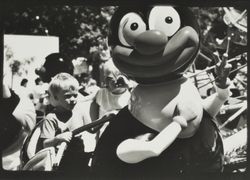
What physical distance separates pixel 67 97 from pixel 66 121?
0.24 meters

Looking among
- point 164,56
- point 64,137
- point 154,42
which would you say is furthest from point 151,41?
point 64,137

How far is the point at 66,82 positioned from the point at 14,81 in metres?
0.53

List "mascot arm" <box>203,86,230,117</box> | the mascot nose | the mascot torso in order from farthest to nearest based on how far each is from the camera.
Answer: "mascot arm" <box>203,86,230,117</box>, the mascot torso, the mascot nose

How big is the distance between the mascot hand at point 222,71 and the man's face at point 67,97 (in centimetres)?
144

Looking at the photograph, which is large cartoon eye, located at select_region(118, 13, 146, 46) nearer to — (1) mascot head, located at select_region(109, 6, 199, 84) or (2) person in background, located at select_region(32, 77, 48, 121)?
(1) mascot head, located at select_region(109, 6, 199, 84)

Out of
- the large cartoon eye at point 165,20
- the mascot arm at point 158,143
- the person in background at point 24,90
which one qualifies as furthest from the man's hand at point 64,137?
the large cartoon eye at point 165,20

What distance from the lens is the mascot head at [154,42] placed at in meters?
5.57

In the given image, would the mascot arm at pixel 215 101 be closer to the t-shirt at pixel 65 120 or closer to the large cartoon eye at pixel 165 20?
the large cartoon eye at pixel 165 20

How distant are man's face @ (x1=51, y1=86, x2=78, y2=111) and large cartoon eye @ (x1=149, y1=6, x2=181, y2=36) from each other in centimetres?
103

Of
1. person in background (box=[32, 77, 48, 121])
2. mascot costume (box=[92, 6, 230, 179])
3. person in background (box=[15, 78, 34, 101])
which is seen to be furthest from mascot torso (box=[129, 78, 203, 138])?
person in background (box=[15, 78, 34, 101])

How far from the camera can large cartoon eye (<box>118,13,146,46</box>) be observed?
5609 millimetres

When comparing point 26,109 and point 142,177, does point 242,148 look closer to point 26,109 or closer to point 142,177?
point 142,177

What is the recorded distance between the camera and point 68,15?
19.0ft

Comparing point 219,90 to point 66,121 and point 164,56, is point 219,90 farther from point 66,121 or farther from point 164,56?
point 66,121
